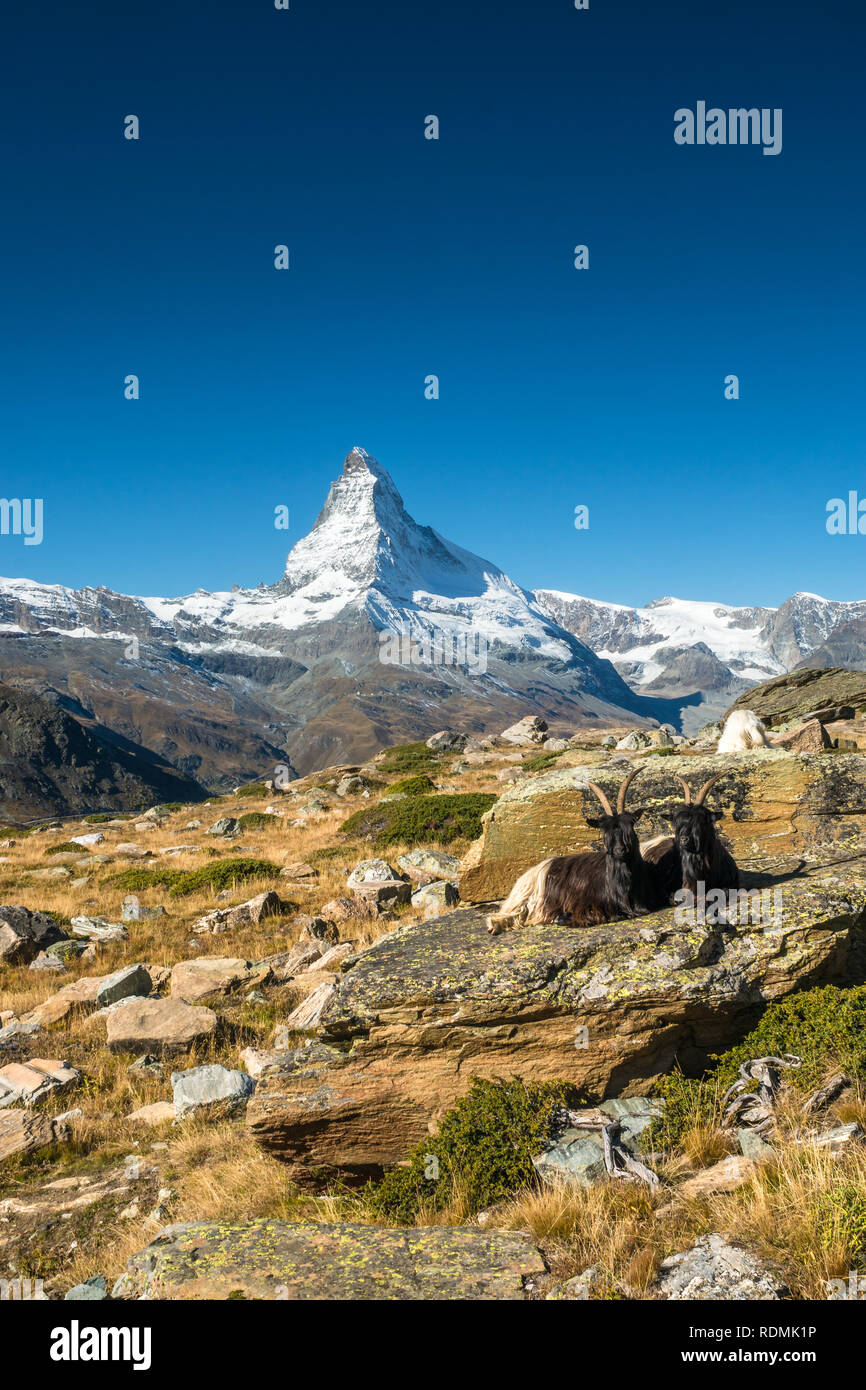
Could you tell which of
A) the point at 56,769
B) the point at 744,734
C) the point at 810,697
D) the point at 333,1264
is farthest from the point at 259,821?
the point at 56,769

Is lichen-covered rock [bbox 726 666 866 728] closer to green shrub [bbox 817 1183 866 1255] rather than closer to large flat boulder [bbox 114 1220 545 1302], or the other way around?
green shrub [bbox 817 1183 866 1255]

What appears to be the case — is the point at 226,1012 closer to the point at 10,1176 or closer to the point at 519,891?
the point at 10,1176

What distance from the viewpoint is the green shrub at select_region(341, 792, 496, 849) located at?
21.2 meters

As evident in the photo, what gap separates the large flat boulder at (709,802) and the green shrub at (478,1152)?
455 cm

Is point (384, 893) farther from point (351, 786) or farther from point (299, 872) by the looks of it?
point (351, 786)

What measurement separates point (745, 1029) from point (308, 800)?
2974 centimetres

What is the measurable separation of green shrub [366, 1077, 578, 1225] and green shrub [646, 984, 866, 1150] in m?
0.87

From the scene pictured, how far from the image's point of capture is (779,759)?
10227mm

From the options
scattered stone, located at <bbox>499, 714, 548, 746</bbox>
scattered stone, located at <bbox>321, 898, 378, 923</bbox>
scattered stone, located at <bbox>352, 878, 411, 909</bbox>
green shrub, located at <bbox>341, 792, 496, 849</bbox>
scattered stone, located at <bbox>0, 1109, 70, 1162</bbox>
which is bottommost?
scattered stone, located at <bbox>0, 1109, 70, 1162</bbox>

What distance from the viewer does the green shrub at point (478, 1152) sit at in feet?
17.3

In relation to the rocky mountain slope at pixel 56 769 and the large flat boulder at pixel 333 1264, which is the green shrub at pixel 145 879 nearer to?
the large flat boulder at pixel 333 1264

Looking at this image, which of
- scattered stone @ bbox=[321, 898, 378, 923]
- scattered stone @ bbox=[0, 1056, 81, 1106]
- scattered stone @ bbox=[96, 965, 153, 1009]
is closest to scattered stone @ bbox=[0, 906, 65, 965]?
scattered stone @ bbox=[96, 965, 153, 1009]

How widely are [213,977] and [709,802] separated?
8144 millimetres

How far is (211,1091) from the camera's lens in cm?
778
